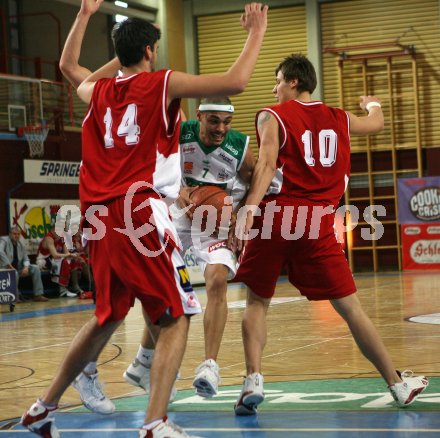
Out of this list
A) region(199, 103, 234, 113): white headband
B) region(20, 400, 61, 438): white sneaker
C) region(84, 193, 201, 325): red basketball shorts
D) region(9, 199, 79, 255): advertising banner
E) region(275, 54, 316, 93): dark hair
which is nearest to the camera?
region(84, 193, 201, 325): red basketball shorts

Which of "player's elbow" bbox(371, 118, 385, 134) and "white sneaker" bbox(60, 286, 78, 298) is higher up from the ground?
"player's elbow" bbox(371, 118, 385, 134)

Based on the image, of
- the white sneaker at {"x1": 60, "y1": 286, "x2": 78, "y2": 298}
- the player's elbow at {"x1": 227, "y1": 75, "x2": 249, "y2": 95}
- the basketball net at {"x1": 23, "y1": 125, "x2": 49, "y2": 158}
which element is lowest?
the white sneaker at {"x1": 60, "y1": 286, "x2": 78, "y2": 298}

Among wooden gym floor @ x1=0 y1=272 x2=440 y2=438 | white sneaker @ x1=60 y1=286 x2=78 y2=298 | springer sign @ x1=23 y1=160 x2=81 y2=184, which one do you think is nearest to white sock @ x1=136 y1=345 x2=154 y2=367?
wooden gym floor @ x1=0 y1=272 x2=440 y2=438

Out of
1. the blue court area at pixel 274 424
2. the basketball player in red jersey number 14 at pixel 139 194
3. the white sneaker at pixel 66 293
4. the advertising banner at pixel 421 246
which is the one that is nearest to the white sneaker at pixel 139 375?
the blue court area at pixel 274 424

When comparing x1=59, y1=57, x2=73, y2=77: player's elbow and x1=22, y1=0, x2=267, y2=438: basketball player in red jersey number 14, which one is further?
x1=59, y1=57, x2=73, y2=77: player's elbow

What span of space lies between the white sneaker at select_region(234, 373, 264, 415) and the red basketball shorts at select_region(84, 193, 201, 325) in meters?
0.97

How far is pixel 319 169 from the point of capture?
5152 millimetres

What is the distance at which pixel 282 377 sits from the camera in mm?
6133

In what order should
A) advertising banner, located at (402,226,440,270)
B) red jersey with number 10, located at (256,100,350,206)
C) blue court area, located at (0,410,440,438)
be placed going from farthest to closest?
1. advertising banner, located at (402,226,440,270)
2. red jersey with number 10, located at (256,100,350,206)
3. blue court area, located at (0,410,440,438)

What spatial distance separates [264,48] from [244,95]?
123 cm

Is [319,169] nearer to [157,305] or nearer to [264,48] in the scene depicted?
[157,305]

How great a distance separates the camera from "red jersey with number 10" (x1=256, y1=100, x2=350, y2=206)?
5.08 metres

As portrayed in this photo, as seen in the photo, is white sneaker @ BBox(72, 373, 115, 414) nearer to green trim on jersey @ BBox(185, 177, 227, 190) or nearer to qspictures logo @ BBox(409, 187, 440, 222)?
green trim on jersey @ BBox(185, 177, 227, 190)

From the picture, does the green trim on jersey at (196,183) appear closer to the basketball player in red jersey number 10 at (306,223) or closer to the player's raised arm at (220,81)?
the basketball player in red jersey number 10 at (306,223)
